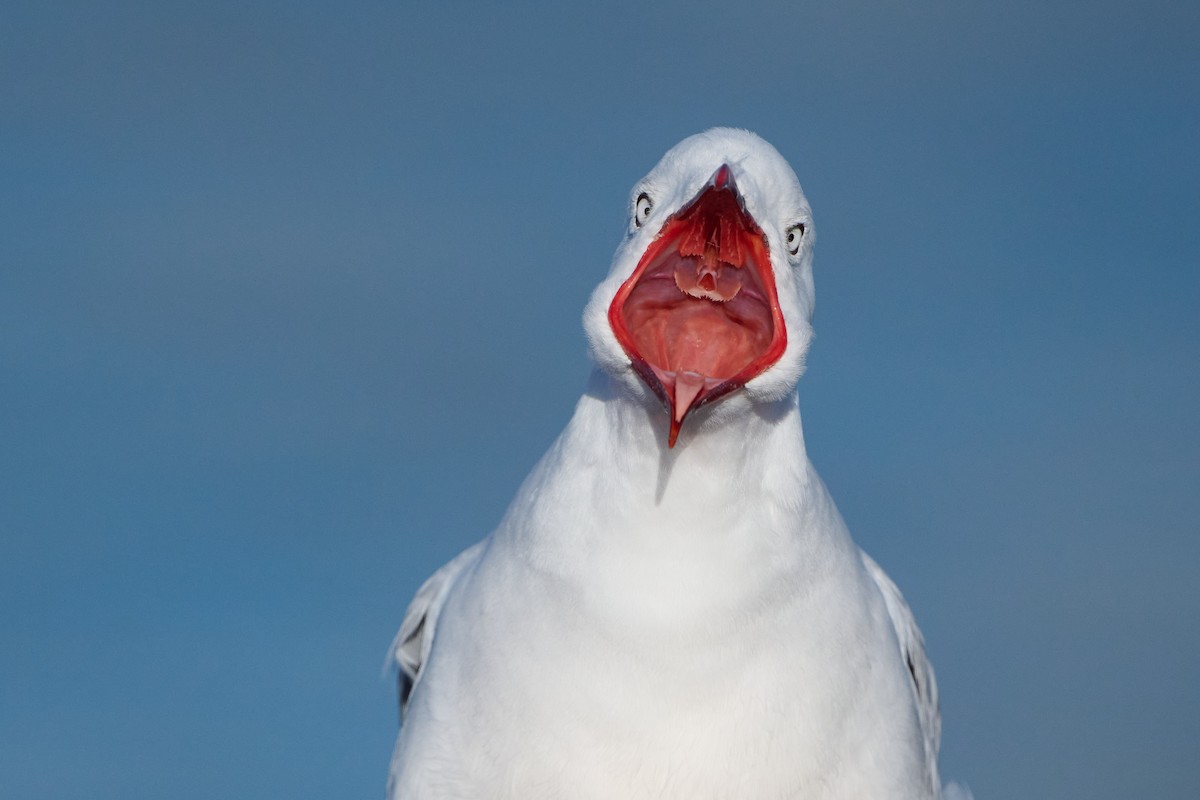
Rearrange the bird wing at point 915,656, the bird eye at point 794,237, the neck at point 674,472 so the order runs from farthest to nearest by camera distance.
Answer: the bird wing at point 915,656 < the bird eye at point 794,237 < the neck at point 674,472

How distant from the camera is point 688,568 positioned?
18.8ft

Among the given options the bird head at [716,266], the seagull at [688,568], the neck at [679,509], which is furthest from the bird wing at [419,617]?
the bird head at [716,266]

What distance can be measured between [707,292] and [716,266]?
94 mm

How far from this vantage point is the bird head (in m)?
5.68

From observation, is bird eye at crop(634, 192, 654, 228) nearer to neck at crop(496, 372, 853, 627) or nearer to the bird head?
the bird head

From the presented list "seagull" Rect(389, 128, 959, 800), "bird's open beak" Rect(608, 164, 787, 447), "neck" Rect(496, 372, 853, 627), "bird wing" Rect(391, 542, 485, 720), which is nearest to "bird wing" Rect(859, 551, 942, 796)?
"seagull" Rect(389, 128, 959, 800)

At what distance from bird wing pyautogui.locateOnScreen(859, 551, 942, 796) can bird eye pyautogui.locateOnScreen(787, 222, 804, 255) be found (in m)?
1.53

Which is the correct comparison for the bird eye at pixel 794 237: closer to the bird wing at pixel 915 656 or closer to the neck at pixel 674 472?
the neck at pixel 674 472

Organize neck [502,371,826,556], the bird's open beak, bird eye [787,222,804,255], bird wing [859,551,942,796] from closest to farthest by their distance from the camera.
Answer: neck [502,371,826,556], the bird's open beak, bird eye [787,222,804,255], bird wing [859,551,942,796]

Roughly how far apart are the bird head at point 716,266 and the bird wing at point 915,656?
5.06 feet

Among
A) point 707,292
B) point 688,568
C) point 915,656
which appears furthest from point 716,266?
point 915,656

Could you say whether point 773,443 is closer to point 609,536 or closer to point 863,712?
point 609,536

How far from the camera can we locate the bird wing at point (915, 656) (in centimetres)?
707

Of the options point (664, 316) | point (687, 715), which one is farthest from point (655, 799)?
point (664, 316)
